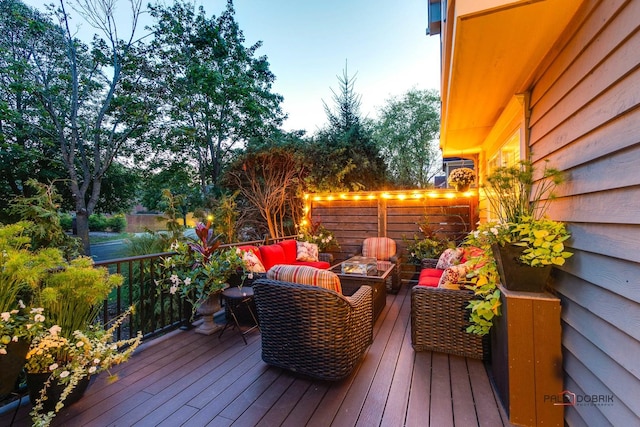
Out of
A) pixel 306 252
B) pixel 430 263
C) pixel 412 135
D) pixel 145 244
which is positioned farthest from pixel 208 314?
pixel 412 135

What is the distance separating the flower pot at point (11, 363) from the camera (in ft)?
4.64

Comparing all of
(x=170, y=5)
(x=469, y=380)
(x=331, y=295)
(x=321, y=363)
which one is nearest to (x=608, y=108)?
(x=331, y=295)

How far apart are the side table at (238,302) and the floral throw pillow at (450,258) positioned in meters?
2.44

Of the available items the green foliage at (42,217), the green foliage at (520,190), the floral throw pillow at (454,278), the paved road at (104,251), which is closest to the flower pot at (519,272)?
the green foliage at (520,190)

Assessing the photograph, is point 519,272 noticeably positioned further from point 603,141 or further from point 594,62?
point 594,62

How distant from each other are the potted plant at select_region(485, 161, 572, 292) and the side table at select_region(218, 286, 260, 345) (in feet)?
7.50

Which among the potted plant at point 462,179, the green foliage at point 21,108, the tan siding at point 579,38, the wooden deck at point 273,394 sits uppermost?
the green foliage at point 21,108

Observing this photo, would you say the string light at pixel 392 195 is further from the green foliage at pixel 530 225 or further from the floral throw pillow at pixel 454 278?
the green foliage at pixel 530 225

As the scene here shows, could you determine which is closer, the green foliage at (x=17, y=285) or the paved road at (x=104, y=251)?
the green foliage at (x=17, y=285)

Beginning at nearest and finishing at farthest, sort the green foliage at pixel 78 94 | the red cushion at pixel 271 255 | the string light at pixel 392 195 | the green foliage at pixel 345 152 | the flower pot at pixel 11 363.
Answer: the flower pot at pixel 11 363, the red cushion at pixel 271 255, the string light at pixel 392 195, the green foliage at pixel 345 152, the green foliage at pixel 78 94

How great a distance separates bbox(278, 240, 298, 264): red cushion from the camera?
471 centimetres

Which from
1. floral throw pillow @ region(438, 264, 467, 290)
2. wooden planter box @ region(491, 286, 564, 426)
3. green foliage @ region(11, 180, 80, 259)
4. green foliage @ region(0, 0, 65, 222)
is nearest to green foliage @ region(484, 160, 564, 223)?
wooden planter box @ region(491, 286, 564, 426)

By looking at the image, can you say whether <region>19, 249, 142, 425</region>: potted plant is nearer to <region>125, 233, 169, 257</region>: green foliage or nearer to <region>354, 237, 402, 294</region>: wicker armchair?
<region>354, 237, 402, 294</region>: wicker armchair

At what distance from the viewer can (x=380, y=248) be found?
5.31 meters
